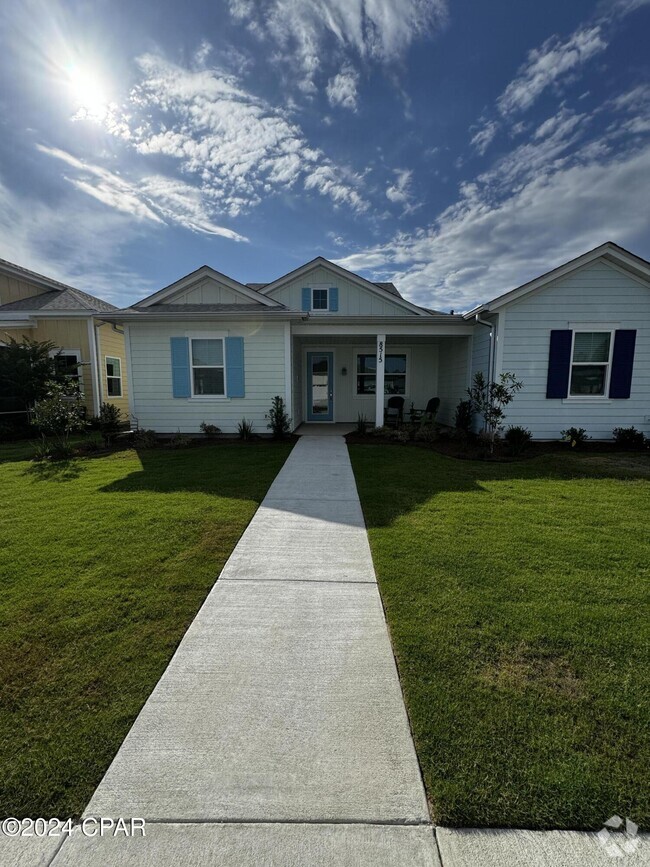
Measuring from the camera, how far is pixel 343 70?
8680 millimetres

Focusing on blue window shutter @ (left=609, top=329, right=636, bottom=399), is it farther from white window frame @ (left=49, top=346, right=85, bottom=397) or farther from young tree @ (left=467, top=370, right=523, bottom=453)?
white window frame @ (left=49, top=346, right=85, bottom=397)

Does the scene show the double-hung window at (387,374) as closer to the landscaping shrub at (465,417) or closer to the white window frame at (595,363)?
the landscaping shrub at (465,417)

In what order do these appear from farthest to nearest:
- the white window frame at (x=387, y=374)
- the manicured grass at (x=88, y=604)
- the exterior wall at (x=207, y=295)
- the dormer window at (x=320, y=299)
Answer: the dormer window at (x=320, y=299)
the white window frame at (x=387, y=374)
the exterior wall at (x=207, y=295)
the manicured grass at (x=88, y=604)

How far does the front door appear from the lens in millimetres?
12555

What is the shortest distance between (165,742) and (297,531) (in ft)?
8.09

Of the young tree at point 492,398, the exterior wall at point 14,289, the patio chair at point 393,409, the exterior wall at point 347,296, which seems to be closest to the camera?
the young tree at point 492,398

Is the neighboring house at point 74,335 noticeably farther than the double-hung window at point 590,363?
Yes

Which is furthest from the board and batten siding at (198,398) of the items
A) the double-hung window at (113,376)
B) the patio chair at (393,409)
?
the double-hung window at (113,376)

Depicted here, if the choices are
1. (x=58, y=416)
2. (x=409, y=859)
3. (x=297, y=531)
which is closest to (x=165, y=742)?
(x=409, y=859)

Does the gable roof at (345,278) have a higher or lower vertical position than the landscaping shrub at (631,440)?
higher

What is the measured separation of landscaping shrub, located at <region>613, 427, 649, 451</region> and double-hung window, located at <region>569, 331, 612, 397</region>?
1.03 metres

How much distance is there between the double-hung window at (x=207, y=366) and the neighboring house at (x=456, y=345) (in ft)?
0.09

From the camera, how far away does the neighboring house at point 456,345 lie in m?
8.75

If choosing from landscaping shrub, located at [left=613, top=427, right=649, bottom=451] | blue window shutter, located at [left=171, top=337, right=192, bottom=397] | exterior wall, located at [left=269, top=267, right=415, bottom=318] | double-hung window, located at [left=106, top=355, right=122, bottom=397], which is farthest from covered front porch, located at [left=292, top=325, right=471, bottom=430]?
double-hung window, located at [left=106, top=355, right=122, bottom=397]
